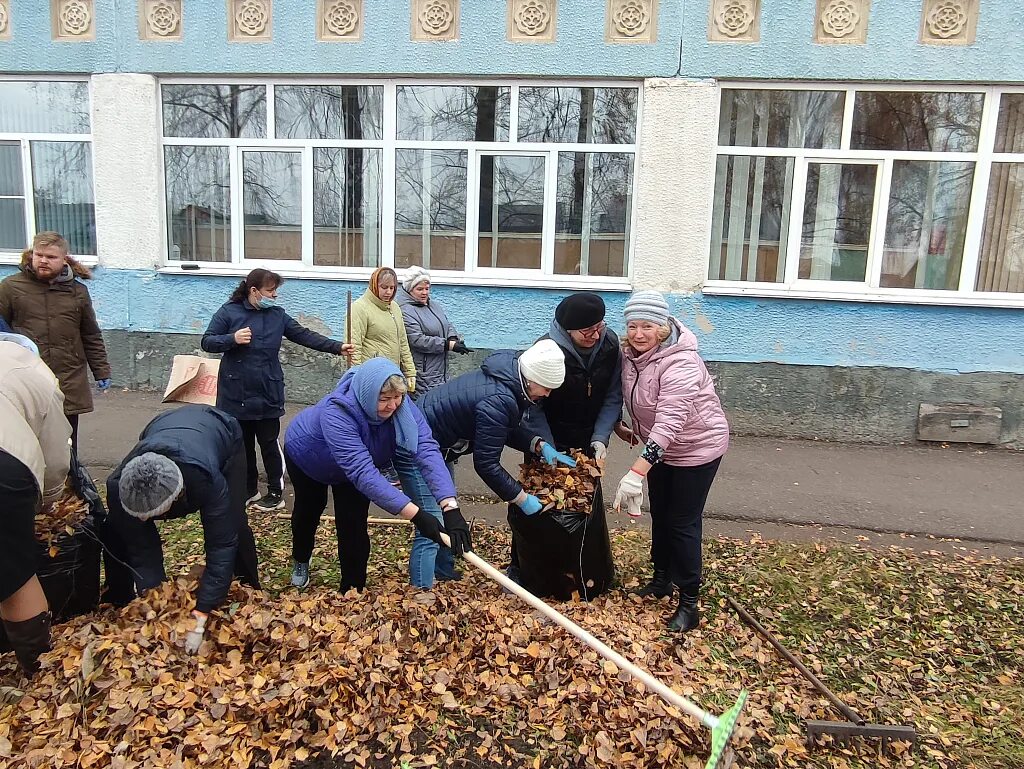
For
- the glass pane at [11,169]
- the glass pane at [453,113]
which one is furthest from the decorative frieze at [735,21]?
the glass pane at [11,169]

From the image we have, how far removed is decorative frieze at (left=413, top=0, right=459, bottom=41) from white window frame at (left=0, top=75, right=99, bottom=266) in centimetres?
364

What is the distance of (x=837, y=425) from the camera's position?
7.05m

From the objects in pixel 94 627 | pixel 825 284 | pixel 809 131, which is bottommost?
pixel 94 627

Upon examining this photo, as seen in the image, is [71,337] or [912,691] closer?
[912,691]

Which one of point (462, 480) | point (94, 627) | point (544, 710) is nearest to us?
Result: point (544, 710)

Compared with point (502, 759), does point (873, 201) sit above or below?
above

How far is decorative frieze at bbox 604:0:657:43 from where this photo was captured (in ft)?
22.1

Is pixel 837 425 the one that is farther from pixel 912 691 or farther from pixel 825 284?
pixel 912 691

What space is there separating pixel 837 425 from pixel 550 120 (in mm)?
4216

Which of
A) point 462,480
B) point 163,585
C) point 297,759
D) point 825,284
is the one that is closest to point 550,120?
point 825,284

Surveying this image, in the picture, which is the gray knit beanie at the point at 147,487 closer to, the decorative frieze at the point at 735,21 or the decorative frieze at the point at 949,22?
the decorative frieze at the point at 735,21

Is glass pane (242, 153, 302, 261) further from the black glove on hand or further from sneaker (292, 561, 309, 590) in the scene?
the black glove on hand

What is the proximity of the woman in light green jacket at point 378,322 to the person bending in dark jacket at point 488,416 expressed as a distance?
1.48m

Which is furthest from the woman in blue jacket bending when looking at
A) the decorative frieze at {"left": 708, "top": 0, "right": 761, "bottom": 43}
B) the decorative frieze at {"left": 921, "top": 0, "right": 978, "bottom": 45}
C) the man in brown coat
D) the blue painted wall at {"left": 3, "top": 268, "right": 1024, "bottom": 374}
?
the decorative frieze at {"left": 921, "top": 0, "right": 978, "bottom": 45}
